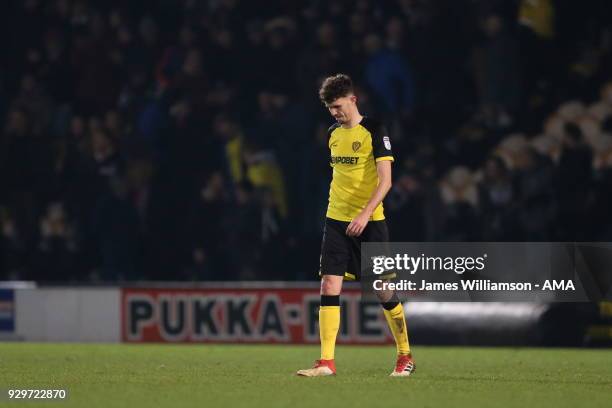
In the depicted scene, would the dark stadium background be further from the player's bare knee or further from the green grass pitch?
the player's bare knee

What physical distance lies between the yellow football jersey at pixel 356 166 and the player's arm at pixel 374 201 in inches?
5.5

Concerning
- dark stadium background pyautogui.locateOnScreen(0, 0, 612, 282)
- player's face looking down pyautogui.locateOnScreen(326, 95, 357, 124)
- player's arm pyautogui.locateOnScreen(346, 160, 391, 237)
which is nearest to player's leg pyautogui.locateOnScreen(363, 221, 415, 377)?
player's arm pyautogui.locateOnScreen(346, 160, 391, 237)

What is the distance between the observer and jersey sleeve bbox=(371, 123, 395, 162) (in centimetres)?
845

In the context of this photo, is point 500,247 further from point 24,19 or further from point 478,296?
point 24,19

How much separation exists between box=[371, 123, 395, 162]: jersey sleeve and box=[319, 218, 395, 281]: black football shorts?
1.46 ft

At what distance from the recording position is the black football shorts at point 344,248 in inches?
335

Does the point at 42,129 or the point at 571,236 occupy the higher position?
the point at 42,129

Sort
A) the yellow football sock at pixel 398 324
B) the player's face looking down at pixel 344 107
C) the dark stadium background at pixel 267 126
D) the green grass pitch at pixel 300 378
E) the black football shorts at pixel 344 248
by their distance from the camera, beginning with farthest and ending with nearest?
the dark stadium background at pixel 267 126 < the yellow football sock at pixel 398 324 < the black football shorts at pixel 344 248 < the player's face looking down at pixel 344 107 < the green grass pitch at pixel 300 378

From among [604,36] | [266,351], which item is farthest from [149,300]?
[604,36]

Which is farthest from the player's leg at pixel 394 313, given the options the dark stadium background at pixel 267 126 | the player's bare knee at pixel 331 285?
the dark stadium background at pixel 267 126

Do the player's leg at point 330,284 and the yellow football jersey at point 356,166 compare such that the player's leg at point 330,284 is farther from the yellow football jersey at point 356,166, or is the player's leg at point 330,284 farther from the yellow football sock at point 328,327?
the yellow football jersey at point 356,166

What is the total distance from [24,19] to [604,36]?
905 cm

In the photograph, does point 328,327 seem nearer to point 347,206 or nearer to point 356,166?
point 347,206

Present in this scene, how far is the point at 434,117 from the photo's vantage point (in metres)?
15.5
